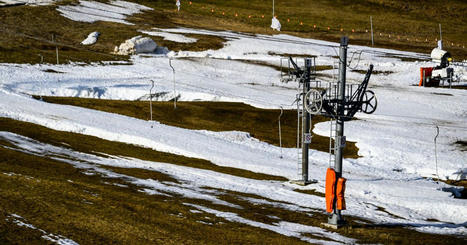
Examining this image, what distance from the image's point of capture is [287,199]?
27.8 meters

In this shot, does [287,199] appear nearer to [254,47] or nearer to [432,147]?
[432,147]

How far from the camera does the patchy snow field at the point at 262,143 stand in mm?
28688

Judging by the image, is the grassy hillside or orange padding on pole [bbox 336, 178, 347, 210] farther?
the grassy hillside

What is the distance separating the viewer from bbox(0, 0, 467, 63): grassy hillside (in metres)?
74.8

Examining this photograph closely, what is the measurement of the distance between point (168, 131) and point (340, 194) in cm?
2066

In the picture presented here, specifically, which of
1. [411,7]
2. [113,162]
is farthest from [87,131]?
[411,7]

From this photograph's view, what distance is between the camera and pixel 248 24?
104125 mm

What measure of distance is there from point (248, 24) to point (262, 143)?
65.1m

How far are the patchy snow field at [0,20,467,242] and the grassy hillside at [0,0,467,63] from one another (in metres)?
8.54

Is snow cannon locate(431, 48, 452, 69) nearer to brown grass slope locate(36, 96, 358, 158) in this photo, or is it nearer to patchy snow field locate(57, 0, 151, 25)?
brown grass slope locate(36, 96, 358, 158)

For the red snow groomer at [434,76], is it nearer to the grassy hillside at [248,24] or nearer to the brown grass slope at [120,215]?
the grassy hillside at [248,24]

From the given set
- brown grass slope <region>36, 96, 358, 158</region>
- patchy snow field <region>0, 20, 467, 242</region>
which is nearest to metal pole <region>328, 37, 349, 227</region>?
patchy snow field <region>0, 20, 467, 242</region>

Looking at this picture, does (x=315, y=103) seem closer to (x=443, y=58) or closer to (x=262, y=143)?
(x=262, y=143)

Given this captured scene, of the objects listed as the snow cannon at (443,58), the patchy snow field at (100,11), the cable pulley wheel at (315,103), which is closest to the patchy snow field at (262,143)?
the snow cannon at (443,58)
